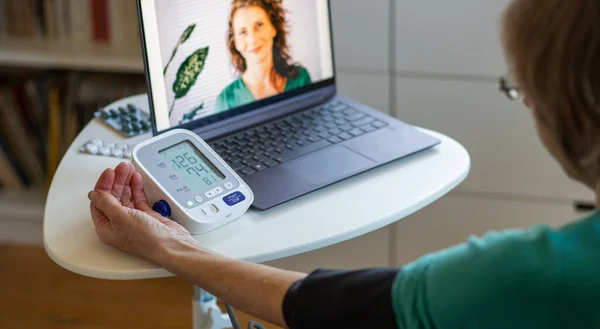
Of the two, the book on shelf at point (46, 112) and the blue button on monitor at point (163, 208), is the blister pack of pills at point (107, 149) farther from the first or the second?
the book on shelf at point (46, 112)

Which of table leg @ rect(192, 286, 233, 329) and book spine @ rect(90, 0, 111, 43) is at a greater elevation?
book spine @ rect(90, 0, 111, 43)

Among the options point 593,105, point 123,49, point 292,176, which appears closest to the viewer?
point 593,105

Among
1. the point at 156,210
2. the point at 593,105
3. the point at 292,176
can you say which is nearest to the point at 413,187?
the point at 292,176

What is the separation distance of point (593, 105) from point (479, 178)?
1.37 metres

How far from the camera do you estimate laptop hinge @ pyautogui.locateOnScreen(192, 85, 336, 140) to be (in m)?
1.33

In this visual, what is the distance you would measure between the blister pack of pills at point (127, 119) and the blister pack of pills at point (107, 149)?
4 cm

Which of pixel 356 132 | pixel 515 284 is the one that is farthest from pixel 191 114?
pixel 515 284

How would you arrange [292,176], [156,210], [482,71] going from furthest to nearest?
[482,71], [292,176], [156,210]

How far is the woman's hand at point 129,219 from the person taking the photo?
3.45 ft

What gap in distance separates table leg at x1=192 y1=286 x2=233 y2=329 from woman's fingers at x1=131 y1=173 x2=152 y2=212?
0.31 metres

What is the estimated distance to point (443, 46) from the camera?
2.05 metres

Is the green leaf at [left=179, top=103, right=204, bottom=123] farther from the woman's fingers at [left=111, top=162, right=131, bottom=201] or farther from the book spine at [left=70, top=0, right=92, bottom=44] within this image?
the book spine at [left=70, top=0, right=92, bottom=44]

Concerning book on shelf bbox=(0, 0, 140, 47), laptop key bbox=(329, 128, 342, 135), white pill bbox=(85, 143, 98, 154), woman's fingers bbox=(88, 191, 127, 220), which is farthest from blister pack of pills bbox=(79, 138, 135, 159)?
book on shelf bbox=(0, 0, 140, 47)

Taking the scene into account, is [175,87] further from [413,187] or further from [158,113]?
[413,187]
